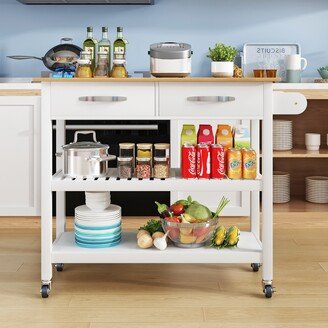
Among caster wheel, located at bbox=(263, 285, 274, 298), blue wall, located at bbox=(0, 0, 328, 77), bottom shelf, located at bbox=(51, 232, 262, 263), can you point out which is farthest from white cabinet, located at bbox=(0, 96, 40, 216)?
caster wheel, located at bbox=(263, 285, 274, 298)

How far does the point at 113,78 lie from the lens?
247 centimetres

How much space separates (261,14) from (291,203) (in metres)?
1.31

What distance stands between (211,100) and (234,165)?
0.28 metres

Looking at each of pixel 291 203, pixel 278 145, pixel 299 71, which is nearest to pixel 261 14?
pixel 299 71

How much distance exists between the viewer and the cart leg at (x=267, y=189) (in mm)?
2525

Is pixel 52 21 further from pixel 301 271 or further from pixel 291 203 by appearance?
pixel 301 271

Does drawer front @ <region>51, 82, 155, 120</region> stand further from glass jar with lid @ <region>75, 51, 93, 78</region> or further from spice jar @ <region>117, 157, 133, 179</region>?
spice jar @ <region>117, 157, 133, 179</region>

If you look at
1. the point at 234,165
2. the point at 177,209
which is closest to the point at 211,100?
the point at 234,165

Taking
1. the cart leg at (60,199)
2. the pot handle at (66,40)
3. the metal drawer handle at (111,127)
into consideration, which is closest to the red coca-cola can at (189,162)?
the cart leg at (60,199)

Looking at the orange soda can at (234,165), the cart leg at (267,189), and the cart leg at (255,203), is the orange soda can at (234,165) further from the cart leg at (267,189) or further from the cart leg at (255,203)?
the cart leg at (255,203)

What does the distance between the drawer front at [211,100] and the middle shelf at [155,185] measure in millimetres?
260

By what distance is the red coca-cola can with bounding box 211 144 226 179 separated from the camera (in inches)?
102

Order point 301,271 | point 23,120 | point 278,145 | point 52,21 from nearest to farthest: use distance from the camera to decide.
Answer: point 301,271 < point 23,120 < point 278,145 < point 52,21

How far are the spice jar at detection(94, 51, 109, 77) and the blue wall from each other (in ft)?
5.95
